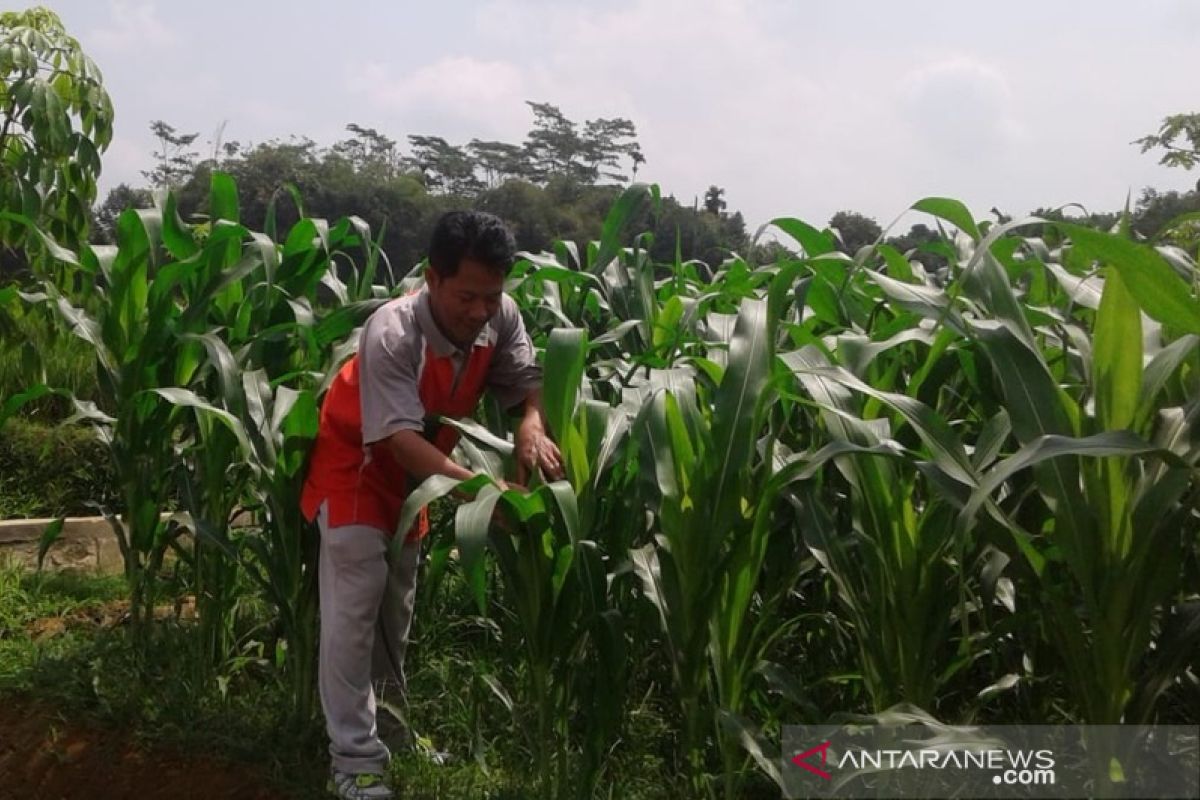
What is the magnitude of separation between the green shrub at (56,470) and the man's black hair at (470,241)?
9.89ft

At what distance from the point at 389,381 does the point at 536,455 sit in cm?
35

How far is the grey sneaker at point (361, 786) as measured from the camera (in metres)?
2.61

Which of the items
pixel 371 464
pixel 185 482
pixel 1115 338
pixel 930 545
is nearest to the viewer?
pixel 1115 338

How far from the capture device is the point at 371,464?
272 centimetres

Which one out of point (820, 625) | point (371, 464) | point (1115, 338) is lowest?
point (820, 625)

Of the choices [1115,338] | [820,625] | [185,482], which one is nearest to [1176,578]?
[1115,338]

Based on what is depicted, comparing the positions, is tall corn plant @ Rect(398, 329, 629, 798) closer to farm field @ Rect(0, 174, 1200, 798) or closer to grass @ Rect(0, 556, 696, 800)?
farm field @ Rect(0, 174, 1200, 798)

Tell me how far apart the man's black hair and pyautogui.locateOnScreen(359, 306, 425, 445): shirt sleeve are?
0.57 ft

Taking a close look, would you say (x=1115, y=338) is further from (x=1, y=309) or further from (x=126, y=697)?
(x=1, y=309)

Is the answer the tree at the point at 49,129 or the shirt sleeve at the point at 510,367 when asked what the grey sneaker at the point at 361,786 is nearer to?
the shirt sleeve at the point at 510,367

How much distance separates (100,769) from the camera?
9.80 feet

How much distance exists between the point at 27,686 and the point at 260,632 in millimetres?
633

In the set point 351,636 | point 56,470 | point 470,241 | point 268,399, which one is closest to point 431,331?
point 470,241

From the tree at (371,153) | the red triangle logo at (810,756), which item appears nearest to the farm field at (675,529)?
the red triangle logo at (810,756)
